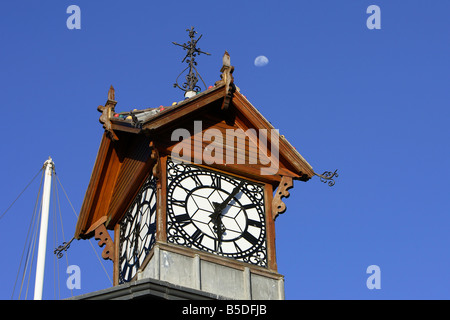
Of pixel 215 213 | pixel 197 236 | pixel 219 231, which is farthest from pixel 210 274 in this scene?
pixel 215 213

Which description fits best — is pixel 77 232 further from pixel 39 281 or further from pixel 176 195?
pixel 176 195

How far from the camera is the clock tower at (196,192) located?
1030 inches

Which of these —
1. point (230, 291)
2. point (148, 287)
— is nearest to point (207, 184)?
point (230, 291)

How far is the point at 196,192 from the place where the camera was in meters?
27.5

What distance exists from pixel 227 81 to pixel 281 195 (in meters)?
2.98

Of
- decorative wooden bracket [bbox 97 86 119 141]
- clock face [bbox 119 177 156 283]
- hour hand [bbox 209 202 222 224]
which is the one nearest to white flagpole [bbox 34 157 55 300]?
clock face [bbox 119 177 156 283]

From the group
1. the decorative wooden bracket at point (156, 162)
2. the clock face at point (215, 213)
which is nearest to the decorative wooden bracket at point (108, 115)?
the decorative wooden bracket at point (156, 162)

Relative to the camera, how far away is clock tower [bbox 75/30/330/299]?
85.8 feet

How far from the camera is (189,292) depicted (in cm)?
2353

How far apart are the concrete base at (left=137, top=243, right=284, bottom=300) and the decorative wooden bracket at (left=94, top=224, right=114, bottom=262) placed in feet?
9.62

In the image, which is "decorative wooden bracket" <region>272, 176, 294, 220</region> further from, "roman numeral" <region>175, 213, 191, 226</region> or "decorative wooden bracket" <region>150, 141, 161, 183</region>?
"decorative wooden bracket" <region>150, 141, 161, 183</region>

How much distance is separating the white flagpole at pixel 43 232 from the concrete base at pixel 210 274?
10.5 feet

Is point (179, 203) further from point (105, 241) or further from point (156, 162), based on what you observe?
point (105, 241)
